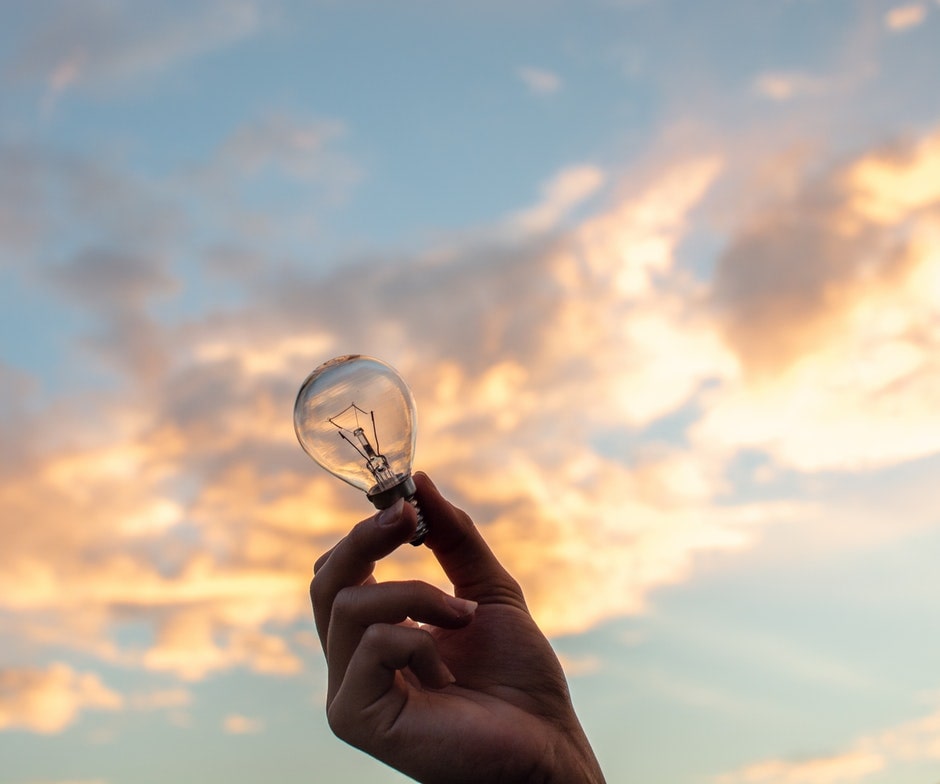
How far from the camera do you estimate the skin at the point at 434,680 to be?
9.46ft

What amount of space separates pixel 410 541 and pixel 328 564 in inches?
12.9

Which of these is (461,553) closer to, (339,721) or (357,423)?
(357,423)

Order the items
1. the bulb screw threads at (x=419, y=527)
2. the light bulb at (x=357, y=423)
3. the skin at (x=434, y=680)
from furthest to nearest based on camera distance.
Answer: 1. the light bulb at (x=357, y=423)
2. the bulb screw threads at (x=419, y=527)
3. the skin at (x=434, y=680)

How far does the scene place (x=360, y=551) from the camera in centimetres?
302

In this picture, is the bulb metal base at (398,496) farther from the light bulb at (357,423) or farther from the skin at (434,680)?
the skin at (434,680)

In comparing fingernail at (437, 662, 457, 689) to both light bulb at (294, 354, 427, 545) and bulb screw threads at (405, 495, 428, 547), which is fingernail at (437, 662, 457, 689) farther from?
light bulb at (294, 354, 427, 545)

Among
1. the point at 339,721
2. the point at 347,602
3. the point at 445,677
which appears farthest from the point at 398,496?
the point at 339,721

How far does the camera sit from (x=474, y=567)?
3.46 meters

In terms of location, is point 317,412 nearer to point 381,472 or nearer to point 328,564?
point 381,472

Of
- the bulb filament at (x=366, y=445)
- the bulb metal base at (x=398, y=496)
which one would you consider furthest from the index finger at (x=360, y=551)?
the bulb filament at (x=366, y=445)

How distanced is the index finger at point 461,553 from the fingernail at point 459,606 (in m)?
0.40

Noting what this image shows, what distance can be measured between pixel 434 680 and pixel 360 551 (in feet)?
1.60

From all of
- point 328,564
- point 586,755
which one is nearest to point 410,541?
point 328,564

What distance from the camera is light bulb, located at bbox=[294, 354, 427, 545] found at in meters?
3.54
